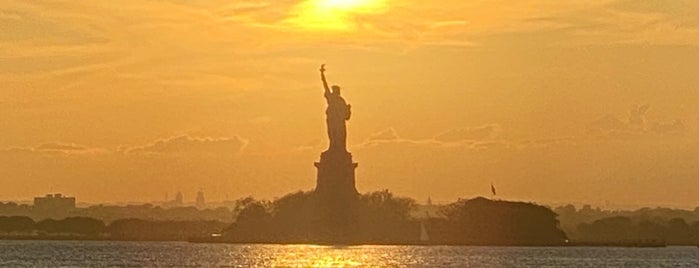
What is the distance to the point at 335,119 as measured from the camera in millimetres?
132625

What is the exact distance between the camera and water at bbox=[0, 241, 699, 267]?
11269 centimetres

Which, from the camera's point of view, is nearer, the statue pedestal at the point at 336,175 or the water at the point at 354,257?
the water at the point at 354,257

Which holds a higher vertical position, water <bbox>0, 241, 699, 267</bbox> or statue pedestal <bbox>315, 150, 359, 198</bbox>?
statue pedestal <bbox>315, 150, 359, 198</bbox>

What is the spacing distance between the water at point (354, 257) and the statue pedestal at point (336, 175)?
4.09 m

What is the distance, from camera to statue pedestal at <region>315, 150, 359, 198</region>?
133 metres

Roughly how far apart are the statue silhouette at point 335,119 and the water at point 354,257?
7.39 metres

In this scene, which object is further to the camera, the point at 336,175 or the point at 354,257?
the point at 336,175

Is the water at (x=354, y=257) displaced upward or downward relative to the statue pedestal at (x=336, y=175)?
downward

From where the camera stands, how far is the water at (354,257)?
11269 cm

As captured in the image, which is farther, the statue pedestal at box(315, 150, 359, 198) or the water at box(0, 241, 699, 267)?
the statue pedestal at box(315, 150, 359, 198)

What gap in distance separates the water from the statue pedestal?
4089mm

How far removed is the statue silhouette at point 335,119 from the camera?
433 ft

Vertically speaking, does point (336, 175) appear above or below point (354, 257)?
above

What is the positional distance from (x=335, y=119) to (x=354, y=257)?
49.7ft
